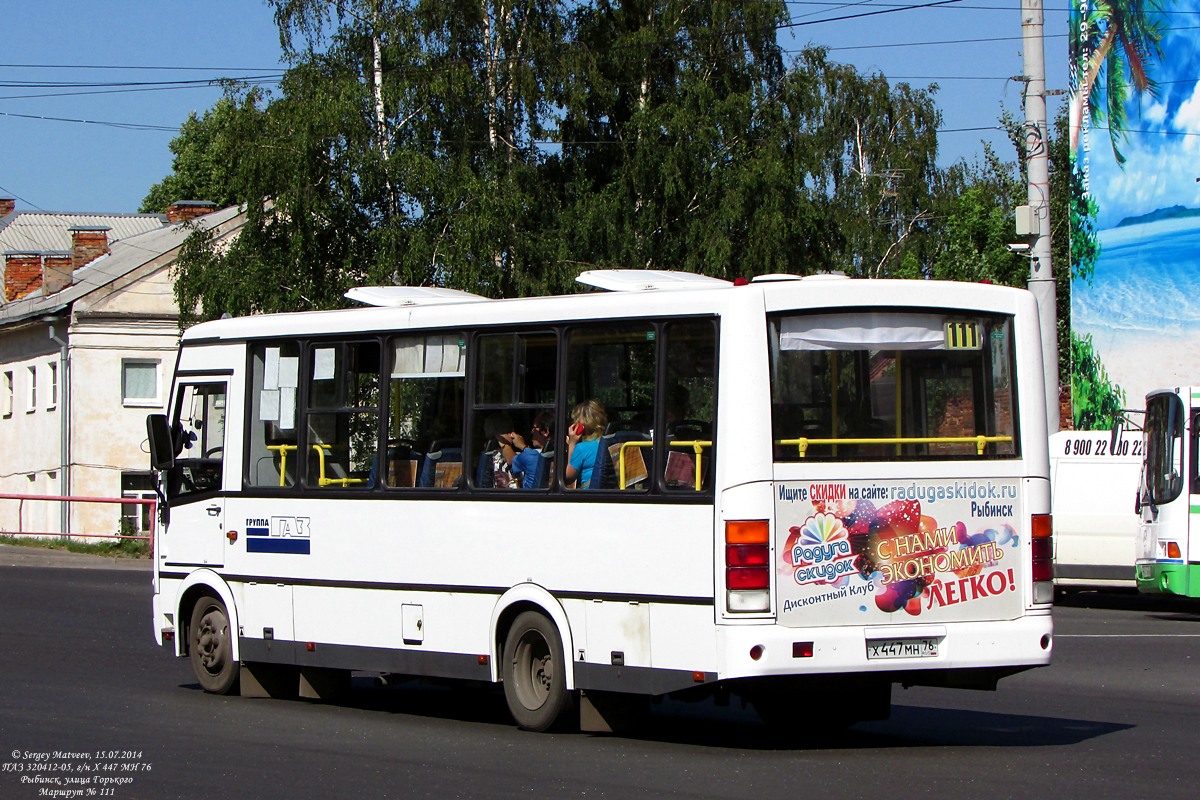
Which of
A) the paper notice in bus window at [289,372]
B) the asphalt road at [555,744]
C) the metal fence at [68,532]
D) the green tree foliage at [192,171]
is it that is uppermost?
the green tree foliage at [192,171]

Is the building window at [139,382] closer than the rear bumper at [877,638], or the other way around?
the rear bumper at [877,638]

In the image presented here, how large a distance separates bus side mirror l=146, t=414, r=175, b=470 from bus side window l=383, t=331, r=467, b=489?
2445mm

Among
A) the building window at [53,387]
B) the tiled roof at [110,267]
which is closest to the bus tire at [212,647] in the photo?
the tiled roof at [110,267]

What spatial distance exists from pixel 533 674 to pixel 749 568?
211cm

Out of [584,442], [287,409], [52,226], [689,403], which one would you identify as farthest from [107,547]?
[52,226]

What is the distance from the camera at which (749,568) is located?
380 inches

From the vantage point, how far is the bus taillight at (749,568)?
9633 mm

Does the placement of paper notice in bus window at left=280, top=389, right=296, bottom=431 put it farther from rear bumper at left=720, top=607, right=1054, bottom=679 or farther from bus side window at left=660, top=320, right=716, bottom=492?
rear bumper at left=720, top=607, right=1054, bottom=679

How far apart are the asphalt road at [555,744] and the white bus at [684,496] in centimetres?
46

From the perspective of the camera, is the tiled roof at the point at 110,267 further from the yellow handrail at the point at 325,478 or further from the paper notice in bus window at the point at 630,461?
the paper notice in bus window at the point at 630,461

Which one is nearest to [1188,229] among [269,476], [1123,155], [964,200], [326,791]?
[1123,155]

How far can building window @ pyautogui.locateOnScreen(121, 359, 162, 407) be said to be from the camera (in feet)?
161

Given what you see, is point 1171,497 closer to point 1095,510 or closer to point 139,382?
point 1095,510

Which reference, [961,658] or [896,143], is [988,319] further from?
[896,143]
